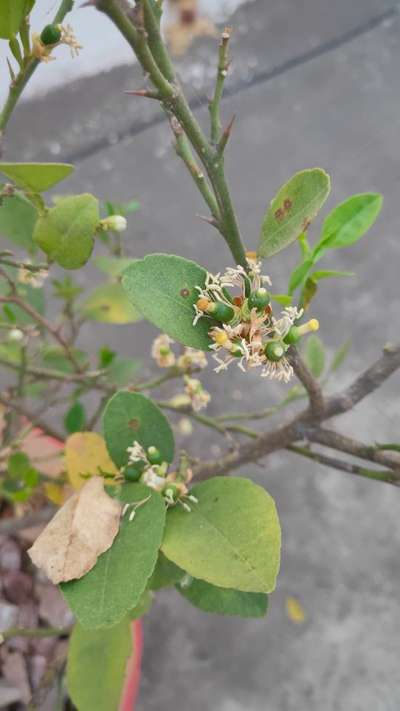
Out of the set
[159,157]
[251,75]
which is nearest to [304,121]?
[251,75]

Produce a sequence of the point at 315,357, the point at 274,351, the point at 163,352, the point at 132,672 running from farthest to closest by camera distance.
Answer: the point at 132,672, the point at 315,357, the point at 163,352, the point at 274,351

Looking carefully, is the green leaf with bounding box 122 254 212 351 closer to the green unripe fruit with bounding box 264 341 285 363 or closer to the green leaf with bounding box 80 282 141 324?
the green unripe fruit with bounding box 264 341 285 363

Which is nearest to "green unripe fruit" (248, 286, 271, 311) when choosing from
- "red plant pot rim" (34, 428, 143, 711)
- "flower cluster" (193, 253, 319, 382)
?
"flower cluster" (193, 253, 319, 382)

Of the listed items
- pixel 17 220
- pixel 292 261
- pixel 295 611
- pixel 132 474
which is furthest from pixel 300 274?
pixel 292 261

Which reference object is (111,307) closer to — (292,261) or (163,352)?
(163,352)

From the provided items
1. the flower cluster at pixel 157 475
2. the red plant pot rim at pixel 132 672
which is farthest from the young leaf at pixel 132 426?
the red plant pot rim at pixel 132 672

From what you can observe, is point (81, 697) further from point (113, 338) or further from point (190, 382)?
point (113, 338)

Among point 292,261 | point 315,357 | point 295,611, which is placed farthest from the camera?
point 292,261

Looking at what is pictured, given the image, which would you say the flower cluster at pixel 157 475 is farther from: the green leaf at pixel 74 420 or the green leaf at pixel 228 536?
the green leaf at pixel 74 420
